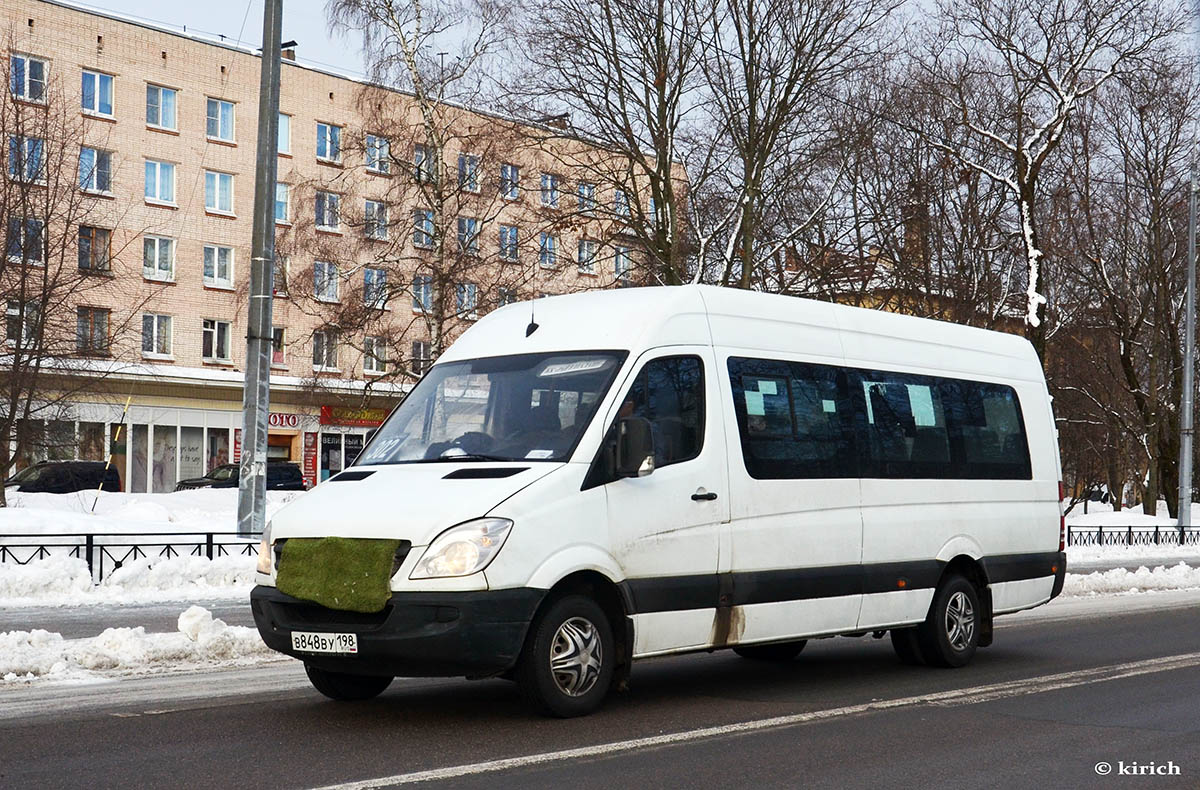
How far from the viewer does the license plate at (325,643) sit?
7797 mm

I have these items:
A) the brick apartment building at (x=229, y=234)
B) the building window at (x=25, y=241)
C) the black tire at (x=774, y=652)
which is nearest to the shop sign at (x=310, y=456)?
the brick apartment building at (x=229, y=234)

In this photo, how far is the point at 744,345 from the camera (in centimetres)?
964

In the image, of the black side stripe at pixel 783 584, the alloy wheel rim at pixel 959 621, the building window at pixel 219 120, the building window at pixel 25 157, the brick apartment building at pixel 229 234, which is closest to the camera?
the black side stripe at pixel 783 584

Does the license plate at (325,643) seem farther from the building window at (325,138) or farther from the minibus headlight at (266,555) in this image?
the building window at (325,138)

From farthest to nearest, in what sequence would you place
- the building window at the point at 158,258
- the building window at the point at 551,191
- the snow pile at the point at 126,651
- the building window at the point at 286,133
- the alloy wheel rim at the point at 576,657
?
the building window at the point at 286,133 → the building window at the point at 158,258 → the building window at the point at 551,191 → the snow pile at the point at 126,651 → the alloy wheel rim at the point at 576,657

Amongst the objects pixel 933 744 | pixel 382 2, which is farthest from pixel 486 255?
pixel 933 744

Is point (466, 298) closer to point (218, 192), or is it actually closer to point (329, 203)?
point (329, 203)

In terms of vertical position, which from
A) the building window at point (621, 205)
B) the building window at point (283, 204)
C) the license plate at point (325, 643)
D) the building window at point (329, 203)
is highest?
the building window at point (283, 204)

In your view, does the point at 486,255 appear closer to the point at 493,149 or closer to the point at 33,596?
the point at 493,149

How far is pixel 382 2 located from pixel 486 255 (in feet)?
24.0

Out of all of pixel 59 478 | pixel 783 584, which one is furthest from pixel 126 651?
pixel 59 478

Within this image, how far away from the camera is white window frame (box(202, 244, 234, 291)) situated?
5272 cm

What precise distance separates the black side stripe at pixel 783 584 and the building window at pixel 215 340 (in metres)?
44.3

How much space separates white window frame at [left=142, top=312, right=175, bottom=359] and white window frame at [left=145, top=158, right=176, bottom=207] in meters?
3.95
